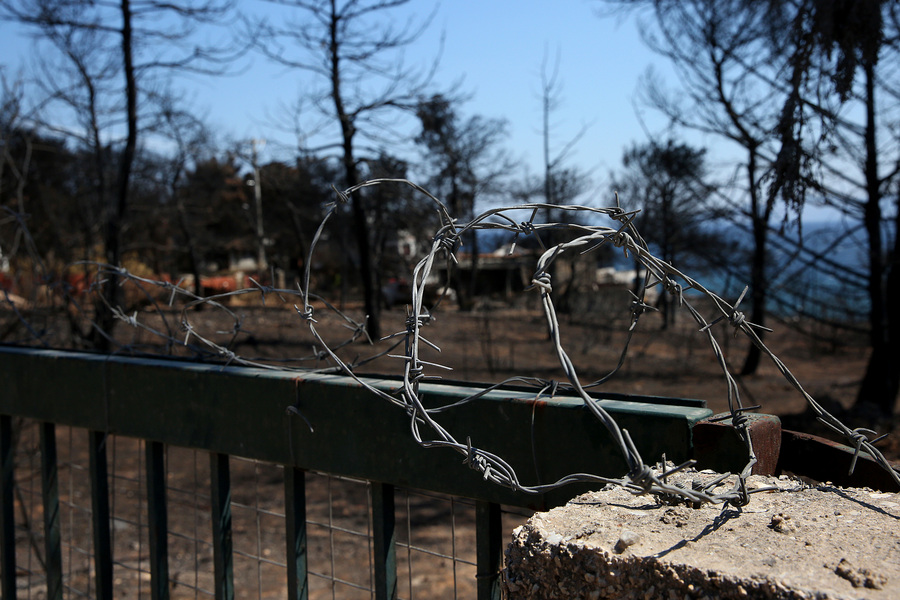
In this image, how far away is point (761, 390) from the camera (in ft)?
37.0

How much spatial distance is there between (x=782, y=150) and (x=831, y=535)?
2.10 m

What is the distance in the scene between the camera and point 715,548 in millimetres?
812

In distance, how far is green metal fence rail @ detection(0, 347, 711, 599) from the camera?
113cm

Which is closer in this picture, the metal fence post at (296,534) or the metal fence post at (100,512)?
the metal fence post at (296,534)

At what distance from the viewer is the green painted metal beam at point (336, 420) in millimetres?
1108

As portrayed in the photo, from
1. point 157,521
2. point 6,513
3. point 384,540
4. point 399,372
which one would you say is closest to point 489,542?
point 384,540

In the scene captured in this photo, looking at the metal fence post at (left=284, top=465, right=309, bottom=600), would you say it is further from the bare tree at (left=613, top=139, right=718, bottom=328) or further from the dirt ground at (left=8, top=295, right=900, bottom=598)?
the bare tree at (left=613, top=139, right=718, bottom=328)

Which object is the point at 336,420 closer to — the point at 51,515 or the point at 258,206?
the point at 51,515

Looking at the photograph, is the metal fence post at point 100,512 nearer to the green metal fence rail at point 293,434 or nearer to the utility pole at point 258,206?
the green metal fence rail at point 293,434

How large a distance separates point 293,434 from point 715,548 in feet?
2.83

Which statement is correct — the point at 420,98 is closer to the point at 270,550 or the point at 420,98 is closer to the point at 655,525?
the point at 270,550

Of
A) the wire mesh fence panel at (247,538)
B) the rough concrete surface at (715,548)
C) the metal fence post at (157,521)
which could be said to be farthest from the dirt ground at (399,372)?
the rough concrete surface at (715,548)

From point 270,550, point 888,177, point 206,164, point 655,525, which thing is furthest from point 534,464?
point 206,164

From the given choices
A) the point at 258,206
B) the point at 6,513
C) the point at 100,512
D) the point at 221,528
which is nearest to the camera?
the point at 221,528
